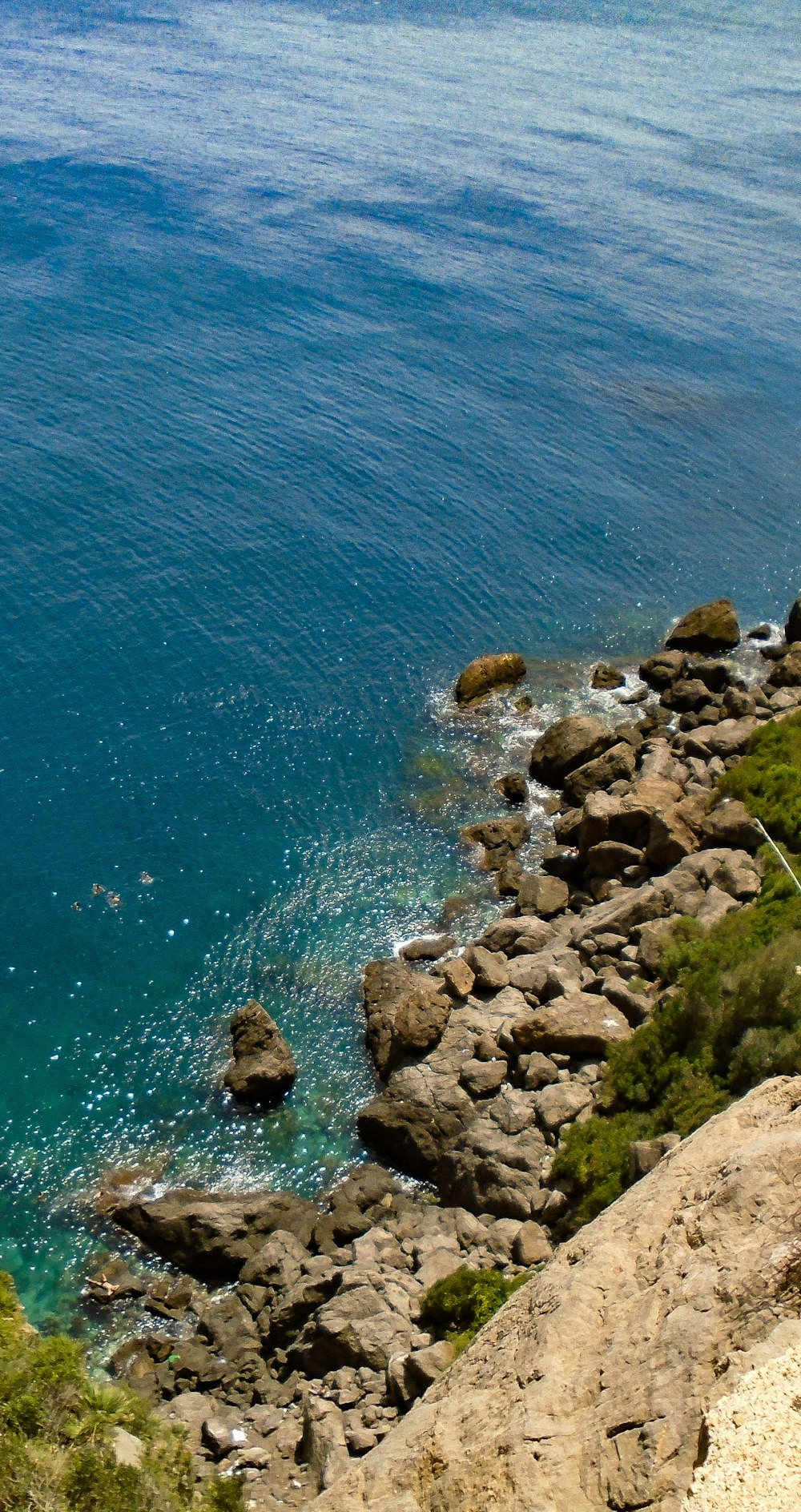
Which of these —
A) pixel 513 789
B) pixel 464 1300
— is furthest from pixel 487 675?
pixel 464 1300

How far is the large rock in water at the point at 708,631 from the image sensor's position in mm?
55688

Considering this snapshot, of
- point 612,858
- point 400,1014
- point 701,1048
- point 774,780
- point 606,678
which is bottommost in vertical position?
point 400,1014

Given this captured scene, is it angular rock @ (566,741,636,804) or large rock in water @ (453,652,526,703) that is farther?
large rock in water @ (453,652,526,703)

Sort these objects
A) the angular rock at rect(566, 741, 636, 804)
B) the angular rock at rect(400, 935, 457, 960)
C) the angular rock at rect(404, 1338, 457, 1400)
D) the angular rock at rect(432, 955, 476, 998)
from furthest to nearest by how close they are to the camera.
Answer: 1. the angular rock at rect(566, 741, 636, 804)
2. the angular rock at rect(400, 935, 457, 960)
3. the angular rock at rect(432, 955, 476, 998)
4. the angular rock at rect(404, 1338, 457, 1400)

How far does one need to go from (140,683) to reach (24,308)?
1560 inches

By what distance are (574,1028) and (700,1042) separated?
481 cm

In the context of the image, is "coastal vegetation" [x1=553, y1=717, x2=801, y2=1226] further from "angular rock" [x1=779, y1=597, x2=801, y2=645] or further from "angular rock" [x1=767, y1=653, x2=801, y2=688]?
"angular rock" [x1=779, y1=597, x2=801, y2=645]

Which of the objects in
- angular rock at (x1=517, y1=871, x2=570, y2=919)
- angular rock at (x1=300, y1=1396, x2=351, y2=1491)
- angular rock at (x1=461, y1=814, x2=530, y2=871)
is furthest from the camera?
angular rock at (x1=461, y1=814, x2=530, y2=871)

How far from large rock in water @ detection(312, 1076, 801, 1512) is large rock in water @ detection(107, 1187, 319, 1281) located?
10.4 metres

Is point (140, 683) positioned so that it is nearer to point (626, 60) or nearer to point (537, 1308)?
point (537, 1308)

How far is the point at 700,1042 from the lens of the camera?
2909 cm

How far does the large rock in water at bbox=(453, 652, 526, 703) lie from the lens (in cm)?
5181

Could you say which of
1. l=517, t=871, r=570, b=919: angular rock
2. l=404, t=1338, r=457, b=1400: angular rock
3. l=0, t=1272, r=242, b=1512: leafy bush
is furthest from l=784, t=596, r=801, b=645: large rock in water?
l=0, t=1272, r=242, b=1512: leafy bush

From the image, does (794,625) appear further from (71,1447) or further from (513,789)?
(71,1447)
